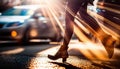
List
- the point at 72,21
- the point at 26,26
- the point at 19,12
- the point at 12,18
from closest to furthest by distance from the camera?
the point at 72,21, the point at 26,26, the point at 12,18, the point at 19,12

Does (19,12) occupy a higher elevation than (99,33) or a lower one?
lower

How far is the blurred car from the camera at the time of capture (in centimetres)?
1312

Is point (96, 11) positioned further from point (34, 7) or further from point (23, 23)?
point (34, 7)

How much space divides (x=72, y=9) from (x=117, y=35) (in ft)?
10.3

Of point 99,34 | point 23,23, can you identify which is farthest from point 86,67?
point 23,23

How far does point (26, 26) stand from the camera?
13453mm

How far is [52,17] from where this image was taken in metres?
14.5

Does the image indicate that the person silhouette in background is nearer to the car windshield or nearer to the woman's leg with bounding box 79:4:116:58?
the woman's leg with bounding box 79:4:116:58

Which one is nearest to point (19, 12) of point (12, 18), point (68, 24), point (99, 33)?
point (12, 18)

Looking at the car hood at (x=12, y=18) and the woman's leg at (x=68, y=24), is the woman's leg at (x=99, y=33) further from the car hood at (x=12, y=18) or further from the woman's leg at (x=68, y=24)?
the car hood at (x=12, y=18)

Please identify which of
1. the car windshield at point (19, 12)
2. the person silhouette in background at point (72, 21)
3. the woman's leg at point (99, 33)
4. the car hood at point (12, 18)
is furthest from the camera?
the car windshield at point (19, 12)

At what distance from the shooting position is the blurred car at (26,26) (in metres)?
13.1

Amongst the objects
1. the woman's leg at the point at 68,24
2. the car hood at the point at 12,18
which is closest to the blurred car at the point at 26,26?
the car hood at the point at 12,18

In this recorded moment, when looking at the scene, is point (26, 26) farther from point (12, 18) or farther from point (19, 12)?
point (19, 12)
